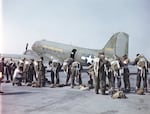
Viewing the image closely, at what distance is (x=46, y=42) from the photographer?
675 inches

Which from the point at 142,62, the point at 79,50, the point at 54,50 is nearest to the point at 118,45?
the point at 79,50

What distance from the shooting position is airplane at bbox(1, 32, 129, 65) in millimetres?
14547

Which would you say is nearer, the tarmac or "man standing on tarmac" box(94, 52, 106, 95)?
the tarmac

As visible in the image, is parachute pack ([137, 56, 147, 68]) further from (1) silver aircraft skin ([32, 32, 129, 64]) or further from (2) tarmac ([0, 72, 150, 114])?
(1) silver aircraft skin ([32, 32, 129, 64])

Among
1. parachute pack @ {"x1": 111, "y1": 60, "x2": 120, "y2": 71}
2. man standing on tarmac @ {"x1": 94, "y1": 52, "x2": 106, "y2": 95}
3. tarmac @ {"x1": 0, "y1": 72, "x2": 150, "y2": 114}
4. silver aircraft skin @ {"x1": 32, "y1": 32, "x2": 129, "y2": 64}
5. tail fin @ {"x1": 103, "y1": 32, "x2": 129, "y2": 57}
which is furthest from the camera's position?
silver aircraft skin @ {"x1": 32, "y1": 32, "x2": 129, "y2": 64}

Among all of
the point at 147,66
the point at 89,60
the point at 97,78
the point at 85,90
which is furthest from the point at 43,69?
the point at 89,60

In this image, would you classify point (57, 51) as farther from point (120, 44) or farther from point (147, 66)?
point (147, 66)

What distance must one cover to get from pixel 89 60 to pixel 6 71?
21.0 ft

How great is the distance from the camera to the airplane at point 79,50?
14.5 m

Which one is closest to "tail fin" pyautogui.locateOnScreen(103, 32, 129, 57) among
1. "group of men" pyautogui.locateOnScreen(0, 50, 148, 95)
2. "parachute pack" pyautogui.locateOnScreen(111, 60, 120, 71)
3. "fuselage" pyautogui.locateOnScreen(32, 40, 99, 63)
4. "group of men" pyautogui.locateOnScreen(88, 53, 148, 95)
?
"fuselage" pyautogui.locateOnScreen(32, 40, 99, 63)

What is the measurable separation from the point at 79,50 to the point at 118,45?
1949 mm

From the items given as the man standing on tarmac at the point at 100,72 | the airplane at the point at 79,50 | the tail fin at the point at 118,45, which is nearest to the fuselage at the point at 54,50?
the airplane at the point at 79,50

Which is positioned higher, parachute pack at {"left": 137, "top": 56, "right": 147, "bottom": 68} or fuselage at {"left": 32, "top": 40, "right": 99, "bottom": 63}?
fuselage at {"left": 32, "top": 40, "right": 99, "bottom": 63}

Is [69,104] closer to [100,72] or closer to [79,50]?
[100,72]
